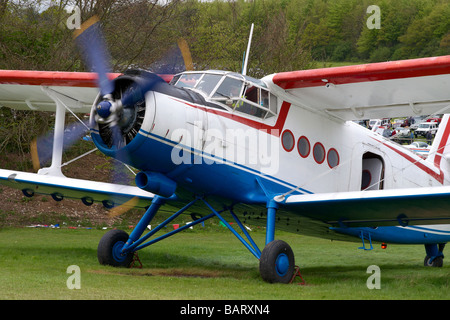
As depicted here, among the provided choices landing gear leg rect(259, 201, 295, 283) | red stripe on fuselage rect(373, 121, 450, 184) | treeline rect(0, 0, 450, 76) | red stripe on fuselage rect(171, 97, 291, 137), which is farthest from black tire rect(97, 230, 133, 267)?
red stripe on fuselage rect(373, 121, 450, 184)

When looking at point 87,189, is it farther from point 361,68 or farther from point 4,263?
point 361,68

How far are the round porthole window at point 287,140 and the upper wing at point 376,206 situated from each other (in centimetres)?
96

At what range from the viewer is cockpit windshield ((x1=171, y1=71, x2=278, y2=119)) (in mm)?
10086

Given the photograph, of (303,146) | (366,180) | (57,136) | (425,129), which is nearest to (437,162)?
(366,180)

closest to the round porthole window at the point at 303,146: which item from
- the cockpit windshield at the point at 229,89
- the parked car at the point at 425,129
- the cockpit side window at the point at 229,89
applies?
the cockpit windshield at the point at 229,89

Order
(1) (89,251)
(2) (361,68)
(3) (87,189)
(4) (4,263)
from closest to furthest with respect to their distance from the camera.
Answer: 1. (2) (361,68)
2. (4) (4,263)
3. (3) (87,189)
4. (1) (89,251)

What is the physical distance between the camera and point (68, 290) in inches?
303

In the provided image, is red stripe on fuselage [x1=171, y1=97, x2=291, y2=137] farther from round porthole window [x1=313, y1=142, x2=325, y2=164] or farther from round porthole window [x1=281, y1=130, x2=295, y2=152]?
round porthole window [x1=313, y1=142, x2=325, y2=164]

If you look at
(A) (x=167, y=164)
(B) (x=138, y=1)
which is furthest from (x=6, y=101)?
(B) (x=138, y=1)

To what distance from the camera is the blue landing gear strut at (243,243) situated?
31.1 feet

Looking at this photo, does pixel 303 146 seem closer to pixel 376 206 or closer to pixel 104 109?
pixel 376 206

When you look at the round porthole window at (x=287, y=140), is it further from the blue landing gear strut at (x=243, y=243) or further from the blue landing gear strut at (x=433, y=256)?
the blue landing gear strut at (x=433, y=256)

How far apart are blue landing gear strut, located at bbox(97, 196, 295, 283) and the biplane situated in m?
0.02

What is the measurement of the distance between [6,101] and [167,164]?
6600 millimetres
